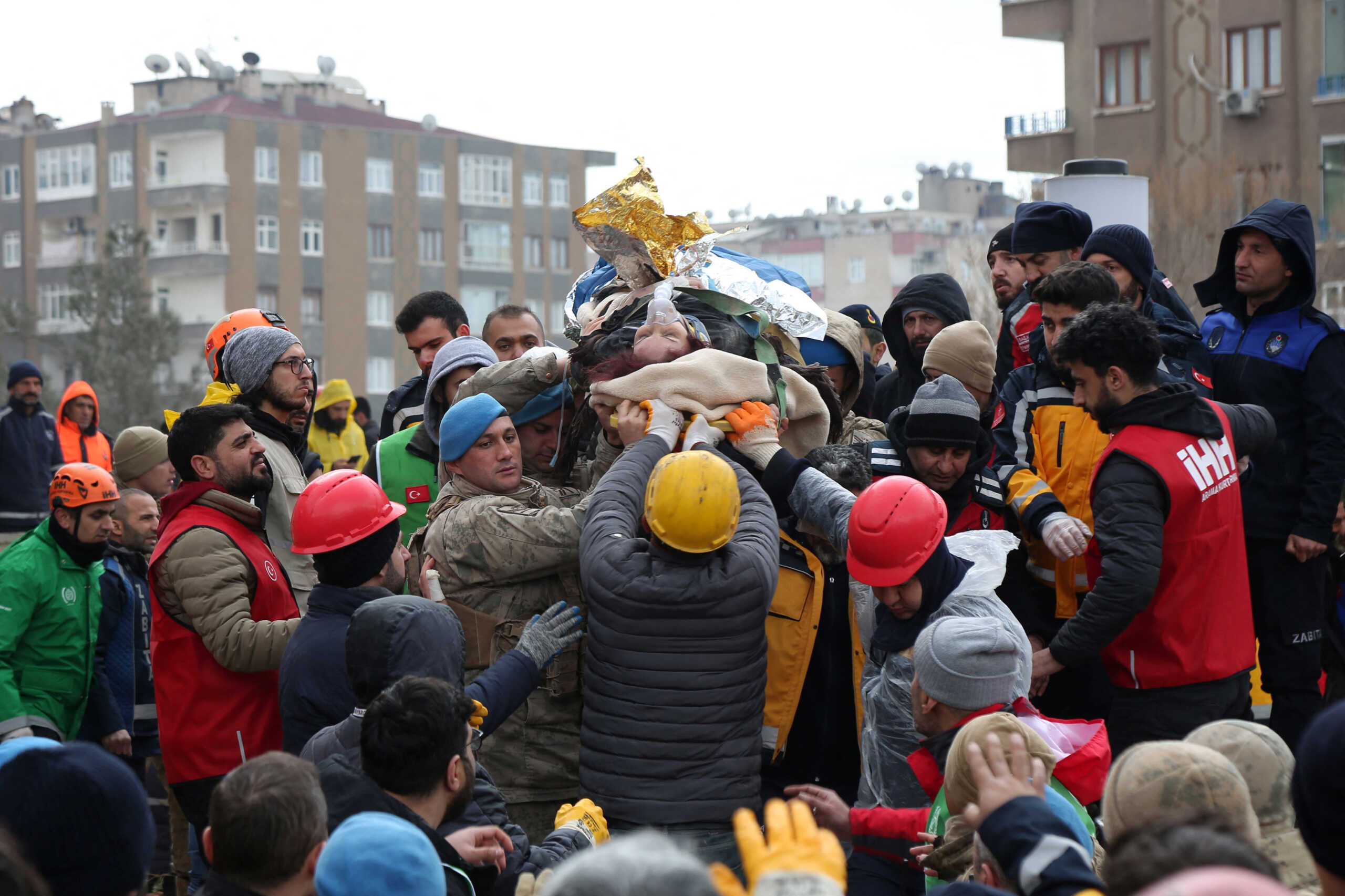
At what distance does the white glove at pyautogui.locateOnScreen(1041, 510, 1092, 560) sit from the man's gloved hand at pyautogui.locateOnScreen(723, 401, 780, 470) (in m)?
0.85

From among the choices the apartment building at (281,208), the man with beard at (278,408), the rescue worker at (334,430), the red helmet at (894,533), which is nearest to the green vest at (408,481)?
the man with beard at (278,408)

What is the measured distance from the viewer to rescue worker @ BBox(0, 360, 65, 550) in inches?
462

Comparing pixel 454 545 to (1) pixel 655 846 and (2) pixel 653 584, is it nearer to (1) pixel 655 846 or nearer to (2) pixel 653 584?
(2) pixel 653 584

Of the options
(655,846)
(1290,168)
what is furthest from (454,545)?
(1290,168)

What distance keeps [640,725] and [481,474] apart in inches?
40.9

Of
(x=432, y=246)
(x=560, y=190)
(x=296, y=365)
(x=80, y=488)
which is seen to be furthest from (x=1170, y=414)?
(x=560, y=190)

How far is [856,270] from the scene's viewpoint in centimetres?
8206

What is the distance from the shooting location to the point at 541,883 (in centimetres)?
280

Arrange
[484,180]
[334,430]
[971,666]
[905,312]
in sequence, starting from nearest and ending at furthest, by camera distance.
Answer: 1. [971,666]
2. [905,312]
3. [334,430]
4. [484,180]

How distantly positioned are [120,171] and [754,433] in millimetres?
51455

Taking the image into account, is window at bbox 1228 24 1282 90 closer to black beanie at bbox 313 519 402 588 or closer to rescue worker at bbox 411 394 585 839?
rescue worker at bbox 411 394 585 839

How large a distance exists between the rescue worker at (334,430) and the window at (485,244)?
45.3 metres

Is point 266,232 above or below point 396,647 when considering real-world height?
above

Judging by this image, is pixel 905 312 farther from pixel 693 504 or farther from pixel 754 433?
pixel 693 504
